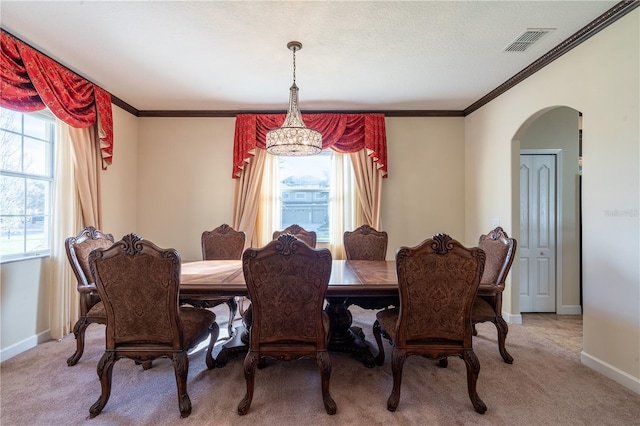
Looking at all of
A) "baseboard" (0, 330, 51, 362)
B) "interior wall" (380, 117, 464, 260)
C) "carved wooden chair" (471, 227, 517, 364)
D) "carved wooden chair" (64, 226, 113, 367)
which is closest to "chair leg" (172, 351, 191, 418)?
"carved wooden chair" (64, 226, 113, 367)

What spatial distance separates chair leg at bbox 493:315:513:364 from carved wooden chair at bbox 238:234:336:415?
1438mm

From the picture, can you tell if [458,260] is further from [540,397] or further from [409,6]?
[409,6]

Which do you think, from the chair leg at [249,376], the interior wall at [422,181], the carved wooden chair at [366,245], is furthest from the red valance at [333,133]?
the chair leg at [249,376]

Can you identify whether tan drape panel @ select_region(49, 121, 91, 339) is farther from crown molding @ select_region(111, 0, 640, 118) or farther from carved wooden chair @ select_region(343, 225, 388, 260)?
carved wooden chair @ select_region(343, 225, 388, 260)

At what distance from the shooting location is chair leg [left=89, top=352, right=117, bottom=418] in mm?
1789

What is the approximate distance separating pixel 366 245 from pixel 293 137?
4.97 ft

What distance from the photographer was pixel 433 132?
4387 millimetres

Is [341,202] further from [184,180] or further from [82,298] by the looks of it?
[82,298]

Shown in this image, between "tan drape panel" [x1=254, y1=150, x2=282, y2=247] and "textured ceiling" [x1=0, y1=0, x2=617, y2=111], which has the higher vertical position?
"textured ceiling" [x1=0, y1=0, x2=617, y2=111]

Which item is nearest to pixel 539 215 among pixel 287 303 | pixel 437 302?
pixel 437 302

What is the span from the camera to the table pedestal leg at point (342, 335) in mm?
2484

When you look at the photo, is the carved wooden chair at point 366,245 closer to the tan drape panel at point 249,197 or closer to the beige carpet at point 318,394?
the beige carpet at point 318,394

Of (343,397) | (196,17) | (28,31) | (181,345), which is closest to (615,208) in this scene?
(343,397)

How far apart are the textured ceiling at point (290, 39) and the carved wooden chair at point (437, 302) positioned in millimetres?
1695
